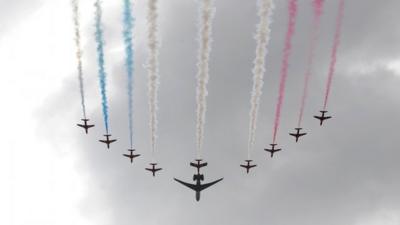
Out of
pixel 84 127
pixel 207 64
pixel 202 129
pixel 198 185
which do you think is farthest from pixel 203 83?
pixel 198 185

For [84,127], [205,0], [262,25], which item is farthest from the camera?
[84,127]

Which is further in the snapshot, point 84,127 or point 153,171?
point 153,171

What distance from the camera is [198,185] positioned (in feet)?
227

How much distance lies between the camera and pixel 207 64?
46156 mm

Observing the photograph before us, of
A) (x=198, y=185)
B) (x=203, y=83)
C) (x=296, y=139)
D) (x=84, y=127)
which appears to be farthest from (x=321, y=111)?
(x=84, y=127)

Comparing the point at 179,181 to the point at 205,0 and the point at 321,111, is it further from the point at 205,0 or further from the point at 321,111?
the point at 205,0

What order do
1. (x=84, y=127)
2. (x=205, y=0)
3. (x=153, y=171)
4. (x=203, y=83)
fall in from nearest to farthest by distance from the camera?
(x=205, y=0), (x=203, y=83), (x=84, y=127), (x=153, y=171)

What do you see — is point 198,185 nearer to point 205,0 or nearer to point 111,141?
point 111,141

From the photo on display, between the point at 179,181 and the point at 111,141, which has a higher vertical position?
the point at 111,141

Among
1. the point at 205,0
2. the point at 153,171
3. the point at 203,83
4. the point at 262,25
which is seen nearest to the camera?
the point at 205,0

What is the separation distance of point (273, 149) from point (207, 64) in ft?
75.3

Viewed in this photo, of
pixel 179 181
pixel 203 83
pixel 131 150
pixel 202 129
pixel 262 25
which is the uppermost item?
pixel 262 25

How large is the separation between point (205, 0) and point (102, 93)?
1441 cm

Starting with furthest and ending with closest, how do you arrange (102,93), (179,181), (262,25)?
(179,181)
(102,93)
(262,25)
